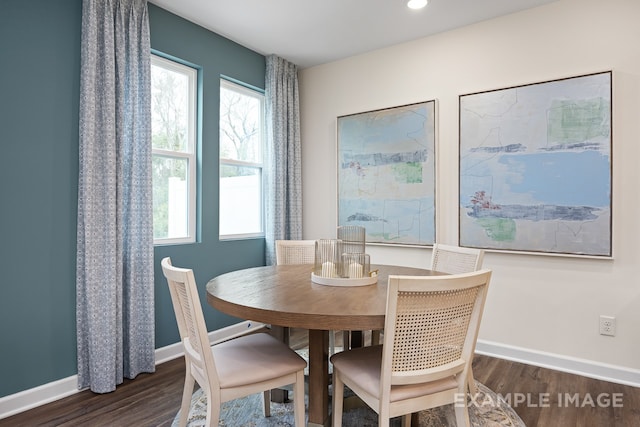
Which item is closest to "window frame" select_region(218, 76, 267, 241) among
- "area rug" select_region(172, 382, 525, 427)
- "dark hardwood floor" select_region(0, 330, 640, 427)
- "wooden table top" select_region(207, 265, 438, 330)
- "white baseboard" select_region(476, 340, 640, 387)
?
"dark hardwood floor" select_region(0, 330, 640, 427)

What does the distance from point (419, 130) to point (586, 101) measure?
4.00 feet

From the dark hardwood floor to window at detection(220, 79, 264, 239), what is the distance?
4.81 feet

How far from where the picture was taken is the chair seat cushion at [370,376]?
1408 mm

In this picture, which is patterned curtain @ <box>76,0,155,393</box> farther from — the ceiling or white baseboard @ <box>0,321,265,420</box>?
the ceiling

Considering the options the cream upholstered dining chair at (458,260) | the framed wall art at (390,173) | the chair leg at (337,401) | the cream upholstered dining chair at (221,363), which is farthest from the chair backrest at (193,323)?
the framed wall art at (390,173)

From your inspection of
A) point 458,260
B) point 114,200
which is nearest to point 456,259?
point 458,260

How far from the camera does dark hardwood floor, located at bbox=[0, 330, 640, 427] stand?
2.04m

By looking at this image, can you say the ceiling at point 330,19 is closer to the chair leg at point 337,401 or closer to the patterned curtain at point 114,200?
the patterned curtain at point 114,200

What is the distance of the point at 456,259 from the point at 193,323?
1657 mm

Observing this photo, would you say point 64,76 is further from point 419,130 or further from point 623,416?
point 623,416

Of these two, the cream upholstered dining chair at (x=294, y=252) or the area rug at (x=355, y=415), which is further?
the cream upholstered dining chair at (x=294, y=252)

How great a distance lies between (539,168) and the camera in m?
2.80

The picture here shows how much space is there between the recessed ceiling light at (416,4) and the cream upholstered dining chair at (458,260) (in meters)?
1.78

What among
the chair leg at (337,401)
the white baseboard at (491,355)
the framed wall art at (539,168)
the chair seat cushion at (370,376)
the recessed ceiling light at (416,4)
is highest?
the recessed ceiling light at (416,4)
